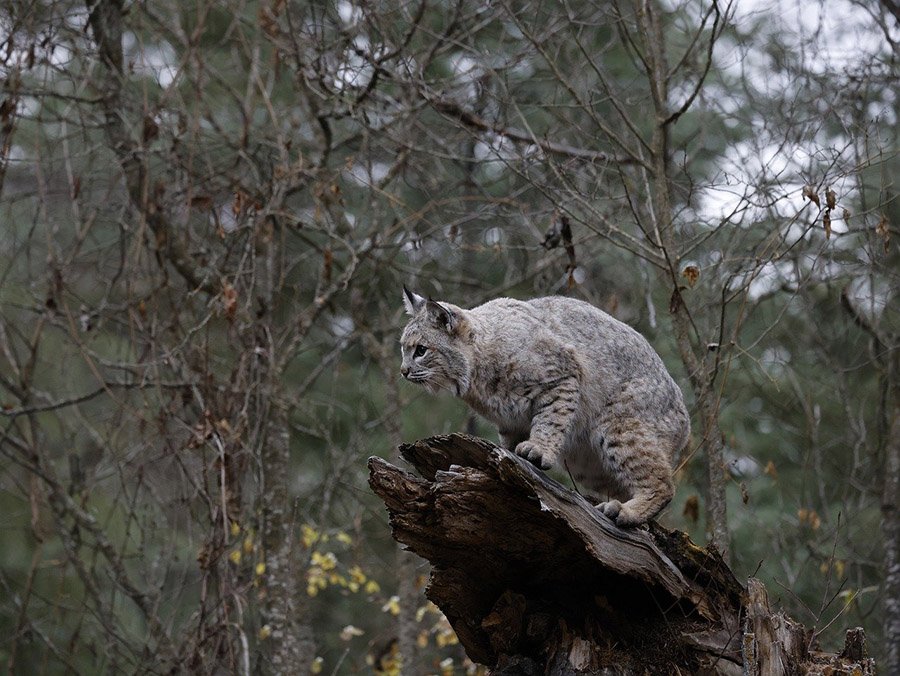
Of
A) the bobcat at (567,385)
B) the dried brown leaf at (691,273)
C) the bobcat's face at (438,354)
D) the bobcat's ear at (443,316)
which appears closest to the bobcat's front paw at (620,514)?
the bobcat at (567,385)

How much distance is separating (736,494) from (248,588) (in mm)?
5012

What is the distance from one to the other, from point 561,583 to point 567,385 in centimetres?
99

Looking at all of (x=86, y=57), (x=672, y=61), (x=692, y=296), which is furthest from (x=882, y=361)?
(x=86, y=57)

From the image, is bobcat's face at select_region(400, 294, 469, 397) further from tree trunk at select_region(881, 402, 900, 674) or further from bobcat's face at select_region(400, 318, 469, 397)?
tree trunk at select_region(881, 402, 900, 674)

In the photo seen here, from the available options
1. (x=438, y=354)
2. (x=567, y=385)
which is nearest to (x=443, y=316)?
(x=438, y=354)

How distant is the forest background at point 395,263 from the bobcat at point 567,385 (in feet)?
2.06

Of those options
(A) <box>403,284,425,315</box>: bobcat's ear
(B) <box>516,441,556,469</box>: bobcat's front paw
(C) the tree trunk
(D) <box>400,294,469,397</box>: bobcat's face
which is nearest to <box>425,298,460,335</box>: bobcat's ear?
(D) <box>400,294,469,397</box>: bobcat's face

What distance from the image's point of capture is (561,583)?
189 inches

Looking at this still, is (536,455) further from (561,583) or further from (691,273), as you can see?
(691,273)

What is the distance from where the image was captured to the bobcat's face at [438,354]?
5.38m

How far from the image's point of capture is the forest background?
681cm

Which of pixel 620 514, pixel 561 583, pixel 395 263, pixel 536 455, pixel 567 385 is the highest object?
pixel 395 263

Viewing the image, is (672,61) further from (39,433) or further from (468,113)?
(39,433)

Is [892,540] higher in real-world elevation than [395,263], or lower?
lower
